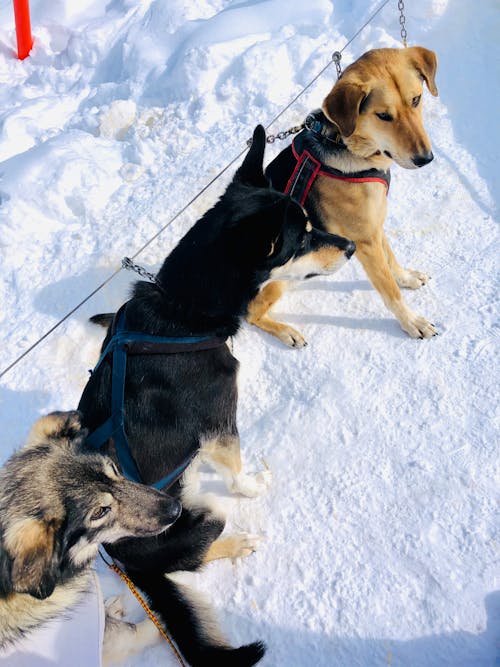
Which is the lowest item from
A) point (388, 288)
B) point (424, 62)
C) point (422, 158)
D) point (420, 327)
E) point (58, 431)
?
point (420, 327)

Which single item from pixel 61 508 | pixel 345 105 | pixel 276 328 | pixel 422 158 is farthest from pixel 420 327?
pixel 61 508

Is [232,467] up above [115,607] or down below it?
above

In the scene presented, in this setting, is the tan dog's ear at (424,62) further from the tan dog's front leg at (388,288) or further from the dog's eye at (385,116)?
the tan dog's front leg at (388,288)

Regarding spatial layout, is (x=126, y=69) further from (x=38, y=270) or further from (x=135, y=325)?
(x=135, y=325)

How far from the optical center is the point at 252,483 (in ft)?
9.81

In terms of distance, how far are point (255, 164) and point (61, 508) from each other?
2.07 m

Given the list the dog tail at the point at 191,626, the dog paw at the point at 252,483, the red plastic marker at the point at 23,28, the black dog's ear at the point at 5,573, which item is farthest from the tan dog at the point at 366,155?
the red plastic marker at the point at 23,28

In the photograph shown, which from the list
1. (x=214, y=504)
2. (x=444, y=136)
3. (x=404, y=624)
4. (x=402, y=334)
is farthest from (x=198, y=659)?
(x=444, y=136)

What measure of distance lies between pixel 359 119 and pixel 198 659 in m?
3.16

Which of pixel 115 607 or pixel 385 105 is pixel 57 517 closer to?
pixel 115 607

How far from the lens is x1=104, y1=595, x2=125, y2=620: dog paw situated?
8.86 ft

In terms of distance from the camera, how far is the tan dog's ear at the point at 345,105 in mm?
2910

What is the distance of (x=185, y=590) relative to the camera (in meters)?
2.38

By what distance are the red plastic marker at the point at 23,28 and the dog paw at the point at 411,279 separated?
19.6ft
